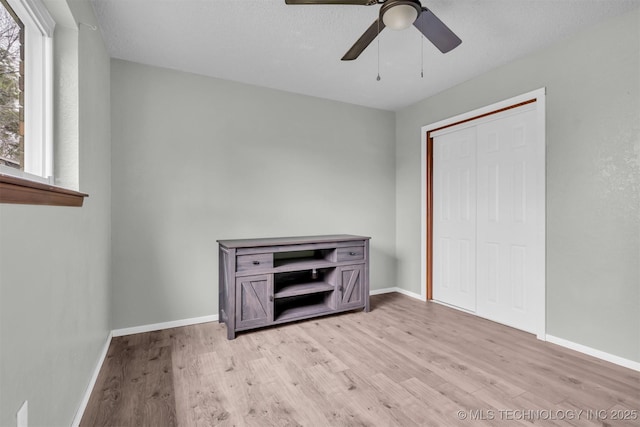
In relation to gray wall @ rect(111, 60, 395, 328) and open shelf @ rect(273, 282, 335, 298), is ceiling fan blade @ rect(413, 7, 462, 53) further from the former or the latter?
open shelf @ rect(273, 282, 335, 298)

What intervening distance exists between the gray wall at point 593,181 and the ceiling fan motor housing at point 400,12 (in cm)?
176

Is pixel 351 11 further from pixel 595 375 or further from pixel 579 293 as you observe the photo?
pixel 595 375

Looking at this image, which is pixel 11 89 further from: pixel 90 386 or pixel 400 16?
pixel 400 16

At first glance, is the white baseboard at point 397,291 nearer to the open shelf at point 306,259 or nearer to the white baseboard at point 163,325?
the open shelf at point 306,259

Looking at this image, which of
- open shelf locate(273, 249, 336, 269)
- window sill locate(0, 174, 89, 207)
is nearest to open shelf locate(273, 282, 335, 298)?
open shelf locate(273, 249, 336, 269)

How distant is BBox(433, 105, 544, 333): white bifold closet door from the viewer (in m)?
2.86

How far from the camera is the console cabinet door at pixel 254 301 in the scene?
9.13ft

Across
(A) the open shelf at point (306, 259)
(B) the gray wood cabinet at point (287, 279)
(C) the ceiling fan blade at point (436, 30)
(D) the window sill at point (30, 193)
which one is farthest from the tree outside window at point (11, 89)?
(A) the open shelf at point (306, 259)

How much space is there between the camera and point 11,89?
1317 millimetres

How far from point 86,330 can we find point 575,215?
353 centimetres

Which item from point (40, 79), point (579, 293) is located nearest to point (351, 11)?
point (40, 79)

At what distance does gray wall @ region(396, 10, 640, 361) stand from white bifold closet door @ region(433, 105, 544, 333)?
0.57ft

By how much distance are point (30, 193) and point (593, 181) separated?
3371 mm

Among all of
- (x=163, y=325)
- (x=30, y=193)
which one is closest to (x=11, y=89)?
(x=30, y=193)
